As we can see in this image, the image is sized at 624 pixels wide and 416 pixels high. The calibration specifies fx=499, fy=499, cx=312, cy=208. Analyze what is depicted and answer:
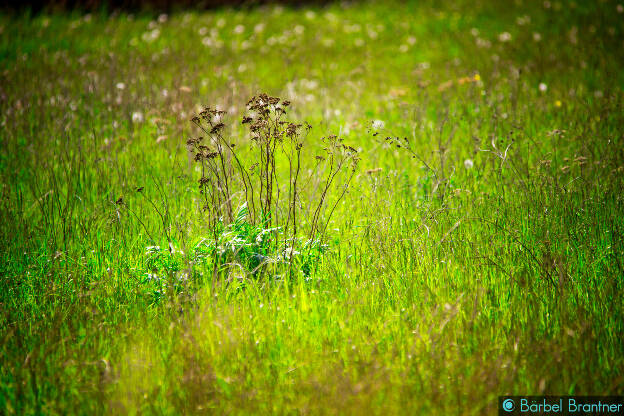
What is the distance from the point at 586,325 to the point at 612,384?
0.29 m

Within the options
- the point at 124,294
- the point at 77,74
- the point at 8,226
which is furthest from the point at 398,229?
the point at 77,74

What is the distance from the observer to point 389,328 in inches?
95.0

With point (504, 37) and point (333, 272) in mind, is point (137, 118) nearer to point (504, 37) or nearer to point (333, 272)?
point (333, 272)

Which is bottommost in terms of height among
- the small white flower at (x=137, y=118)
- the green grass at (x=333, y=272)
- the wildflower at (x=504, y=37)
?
the green grass at (x=333, y=272)

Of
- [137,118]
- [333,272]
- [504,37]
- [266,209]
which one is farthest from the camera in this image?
[504,37]

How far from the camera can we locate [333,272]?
279cm

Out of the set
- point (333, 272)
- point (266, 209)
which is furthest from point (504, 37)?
point (333, 272)

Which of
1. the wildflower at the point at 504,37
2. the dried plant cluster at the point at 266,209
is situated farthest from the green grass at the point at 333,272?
the wildflower at the point at 504,37

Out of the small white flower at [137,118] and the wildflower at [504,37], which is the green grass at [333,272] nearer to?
the small white flower at [137,118]

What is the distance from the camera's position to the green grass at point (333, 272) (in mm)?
2068

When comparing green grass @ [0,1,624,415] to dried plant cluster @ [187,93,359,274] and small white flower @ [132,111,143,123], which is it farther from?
dried plant cluster @ [187,93,359,274]

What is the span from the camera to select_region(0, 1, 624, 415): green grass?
2.07 m

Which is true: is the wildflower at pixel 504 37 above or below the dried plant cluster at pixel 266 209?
above

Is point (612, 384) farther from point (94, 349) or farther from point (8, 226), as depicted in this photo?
point (8, 226)
